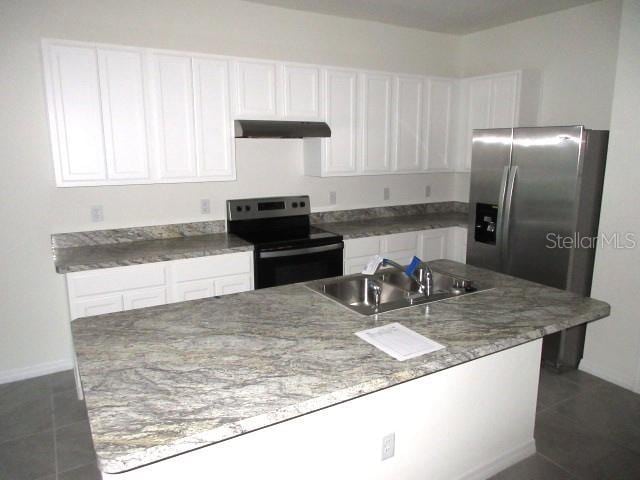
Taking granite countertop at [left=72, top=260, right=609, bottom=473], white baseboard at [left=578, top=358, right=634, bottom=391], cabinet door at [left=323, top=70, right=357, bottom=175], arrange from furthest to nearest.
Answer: cabinet door at [left=323, top=70, right=357, bottom=175] → white baseboard at [left=578, top=358, right=634, bottom=391] → granite countertop at [left=72, top=260, right=609, bottom=473]

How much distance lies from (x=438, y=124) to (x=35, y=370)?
416 cm

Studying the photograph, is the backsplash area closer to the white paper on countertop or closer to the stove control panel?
the stove control panel

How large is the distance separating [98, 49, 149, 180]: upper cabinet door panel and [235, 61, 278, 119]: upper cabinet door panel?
717 mm

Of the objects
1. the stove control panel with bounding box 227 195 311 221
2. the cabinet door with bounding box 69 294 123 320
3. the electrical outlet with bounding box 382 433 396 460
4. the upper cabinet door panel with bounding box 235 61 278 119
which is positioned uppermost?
the upper cabinet door panel with bounding box 235 61 278 119

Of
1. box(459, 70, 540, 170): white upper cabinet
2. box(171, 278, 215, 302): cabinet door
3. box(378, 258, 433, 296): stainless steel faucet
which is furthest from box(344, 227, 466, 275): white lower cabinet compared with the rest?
box(378, 258, 433, 296): stainless steel faucet

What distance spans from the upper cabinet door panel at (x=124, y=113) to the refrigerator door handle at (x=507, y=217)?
2.75 meters

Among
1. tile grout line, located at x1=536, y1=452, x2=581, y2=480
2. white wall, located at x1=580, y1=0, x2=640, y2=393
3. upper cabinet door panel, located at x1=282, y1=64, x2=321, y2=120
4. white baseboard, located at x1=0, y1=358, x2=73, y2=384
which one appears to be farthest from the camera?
upper cabinet door panel, located at x1=282, y1=64, x2=321, y2=120

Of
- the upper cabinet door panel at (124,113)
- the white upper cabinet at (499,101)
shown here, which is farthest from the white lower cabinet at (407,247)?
the upper cabinet door panel at (124,113)

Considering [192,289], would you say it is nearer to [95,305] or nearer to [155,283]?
[155,283]

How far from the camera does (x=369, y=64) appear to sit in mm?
4418

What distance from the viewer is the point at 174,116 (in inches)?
129

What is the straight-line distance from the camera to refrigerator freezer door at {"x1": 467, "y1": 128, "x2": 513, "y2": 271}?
357 centimetres

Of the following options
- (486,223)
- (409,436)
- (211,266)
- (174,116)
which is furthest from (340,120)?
(409,436)

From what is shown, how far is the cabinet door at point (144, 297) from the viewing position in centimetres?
305
